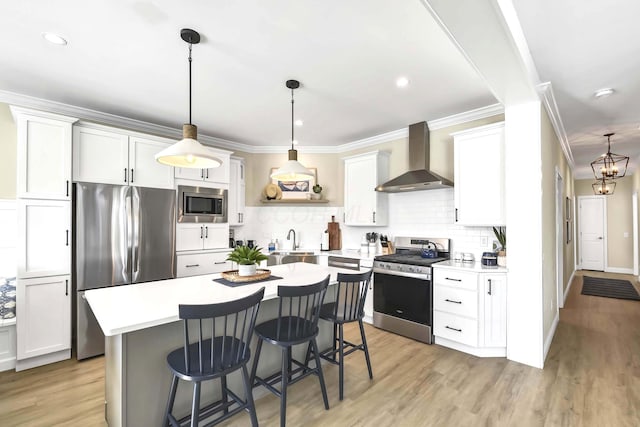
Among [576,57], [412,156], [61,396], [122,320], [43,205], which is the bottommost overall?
[61,396]

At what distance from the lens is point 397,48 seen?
2373 mm

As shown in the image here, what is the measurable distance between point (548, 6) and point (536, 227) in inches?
→ 72.9

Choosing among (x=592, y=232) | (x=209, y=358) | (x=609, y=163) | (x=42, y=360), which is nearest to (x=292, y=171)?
(x=209, y=358)

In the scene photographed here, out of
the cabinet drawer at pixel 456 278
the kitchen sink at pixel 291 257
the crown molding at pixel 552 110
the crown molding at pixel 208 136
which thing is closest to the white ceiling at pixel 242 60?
the crown molding at pixel 208 136

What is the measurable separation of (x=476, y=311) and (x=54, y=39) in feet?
14.1

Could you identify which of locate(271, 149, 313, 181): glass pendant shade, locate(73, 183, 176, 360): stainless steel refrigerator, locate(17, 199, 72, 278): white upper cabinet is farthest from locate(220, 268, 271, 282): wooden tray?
locate(17, 199, 72, 278): white upper cabinet

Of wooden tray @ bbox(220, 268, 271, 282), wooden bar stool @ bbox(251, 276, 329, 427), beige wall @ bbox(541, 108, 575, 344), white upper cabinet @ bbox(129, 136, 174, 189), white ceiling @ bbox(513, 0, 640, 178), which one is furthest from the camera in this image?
white upper cabinet @ bbox(129, 136, 174, 189)

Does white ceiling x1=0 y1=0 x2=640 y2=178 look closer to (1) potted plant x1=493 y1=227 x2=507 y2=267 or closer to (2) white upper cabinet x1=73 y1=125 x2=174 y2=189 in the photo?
(2) white upper cabinet x1=73 y1=125 x2=174 y2=189

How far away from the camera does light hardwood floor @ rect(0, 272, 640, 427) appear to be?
85.4 inches

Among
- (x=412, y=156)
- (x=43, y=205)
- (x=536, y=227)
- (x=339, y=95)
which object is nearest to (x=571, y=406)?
(x=536, y=227)

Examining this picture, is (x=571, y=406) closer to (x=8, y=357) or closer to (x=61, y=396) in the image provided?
(x=61, y=396)

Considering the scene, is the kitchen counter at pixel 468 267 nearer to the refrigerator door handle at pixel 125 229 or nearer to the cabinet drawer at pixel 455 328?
the cabinet drawer at pixel 455 328

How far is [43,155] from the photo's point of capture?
3.00 metres

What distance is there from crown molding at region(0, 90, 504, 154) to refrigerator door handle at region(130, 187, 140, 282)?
916 mm
